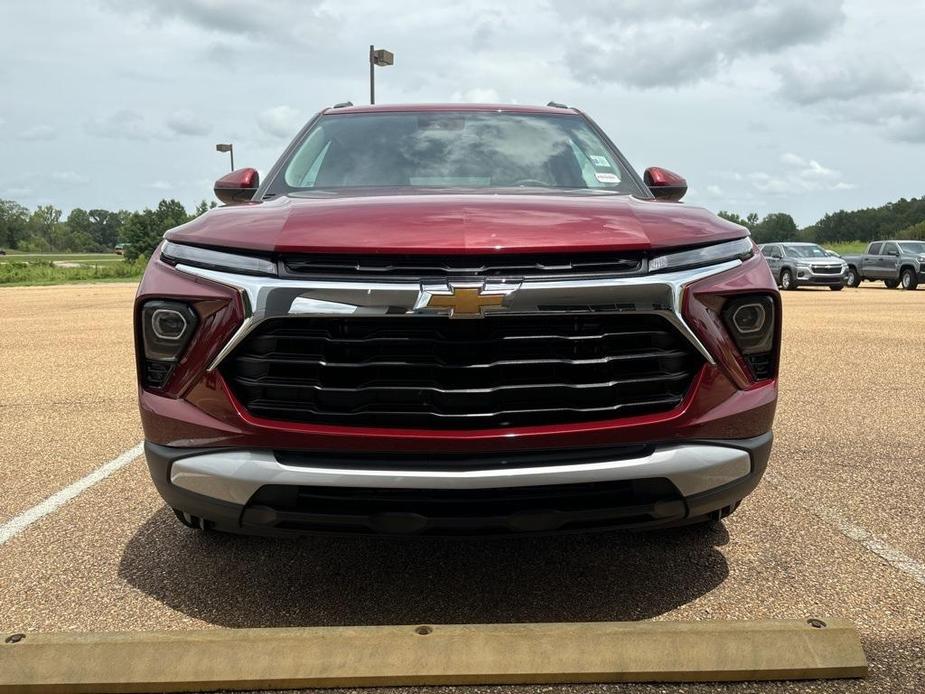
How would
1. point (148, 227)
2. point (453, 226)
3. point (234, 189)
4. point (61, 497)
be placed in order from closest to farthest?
point (453, 226) < point (234, 189) < point (61, 497) < point (148, 227)

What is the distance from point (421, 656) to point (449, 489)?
0.44 meters

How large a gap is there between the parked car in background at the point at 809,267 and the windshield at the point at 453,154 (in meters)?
22.0

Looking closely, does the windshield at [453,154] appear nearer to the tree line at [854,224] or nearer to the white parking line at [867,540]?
the white parking line at [867,540]

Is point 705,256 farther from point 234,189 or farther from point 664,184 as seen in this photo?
point 234,189

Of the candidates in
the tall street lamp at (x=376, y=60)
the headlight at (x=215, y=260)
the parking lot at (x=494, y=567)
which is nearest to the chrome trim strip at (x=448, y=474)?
the parking lot at (x=494, y=567)

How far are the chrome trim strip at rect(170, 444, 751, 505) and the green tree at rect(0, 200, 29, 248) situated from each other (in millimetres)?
163266

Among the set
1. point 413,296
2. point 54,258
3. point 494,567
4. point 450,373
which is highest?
point 413,296

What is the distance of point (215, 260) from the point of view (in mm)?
2254

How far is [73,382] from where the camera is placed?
6.64 m

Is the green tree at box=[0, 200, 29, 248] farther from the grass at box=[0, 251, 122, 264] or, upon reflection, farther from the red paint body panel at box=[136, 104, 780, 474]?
the red paint body panel at box=[136, 104, 780, 474]

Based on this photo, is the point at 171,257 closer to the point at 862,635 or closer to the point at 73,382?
the point at 862,635

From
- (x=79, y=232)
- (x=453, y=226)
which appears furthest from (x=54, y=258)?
(x=453, y=226)

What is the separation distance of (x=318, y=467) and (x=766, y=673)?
4.18 ft

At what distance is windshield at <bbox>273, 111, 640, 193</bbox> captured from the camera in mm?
3418
